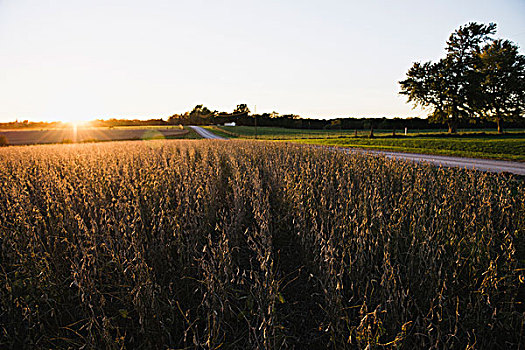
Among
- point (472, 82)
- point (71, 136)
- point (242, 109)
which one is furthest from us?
point (242, 109)

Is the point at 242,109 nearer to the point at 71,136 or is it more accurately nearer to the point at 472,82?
the point at 71,136

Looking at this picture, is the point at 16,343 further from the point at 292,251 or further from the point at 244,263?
the point at 292,251

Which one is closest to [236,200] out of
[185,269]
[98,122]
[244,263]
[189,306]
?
[244,263]

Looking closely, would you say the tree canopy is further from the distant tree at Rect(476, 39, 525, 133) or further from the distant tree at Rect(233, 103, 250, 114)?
the distant tree at Rect(233, 103, 250, 114)

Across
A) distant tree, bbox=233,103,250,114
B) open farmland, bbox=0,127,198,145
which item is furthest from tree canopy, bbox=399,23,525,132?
distant tree, bbox=233,103,250,114

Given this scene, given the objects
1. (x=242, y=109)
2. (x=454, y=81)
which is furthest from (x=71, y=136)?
(x=242, y=109)

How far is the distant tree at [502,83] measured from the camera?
39.3 meters

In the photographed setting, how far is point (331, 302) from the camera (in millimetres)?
1923

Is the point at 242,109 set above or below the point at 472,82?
above

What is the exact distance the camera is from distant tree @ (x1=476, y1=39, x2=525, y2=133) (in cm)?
3928

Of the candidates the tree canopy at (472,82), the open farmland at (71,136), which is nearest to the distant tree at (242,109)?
the open farmland at (71,136)

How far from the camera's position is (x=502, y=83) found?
131 ft

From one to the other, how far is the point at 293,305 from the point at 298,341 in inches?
19.3

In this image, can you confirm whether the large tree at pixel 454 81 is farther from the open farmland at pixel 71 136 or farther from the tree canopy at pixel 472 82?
the open farmland at pixel 71 136
